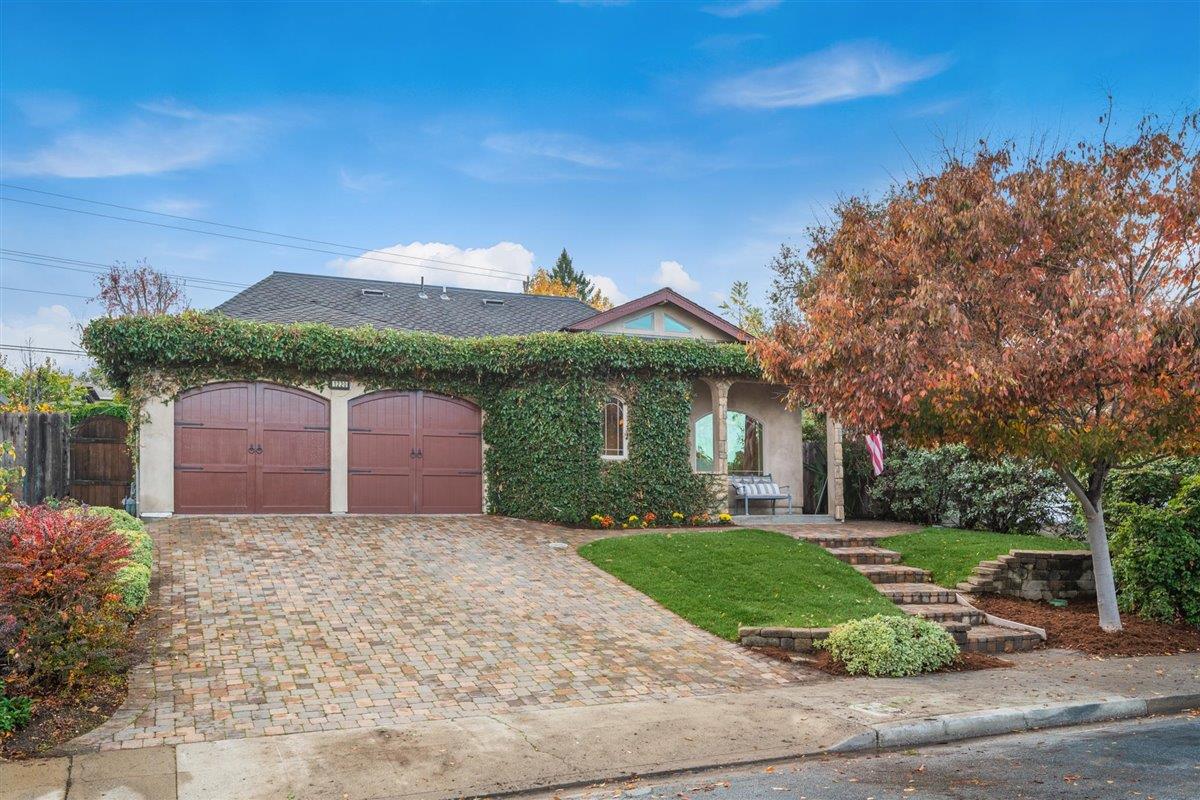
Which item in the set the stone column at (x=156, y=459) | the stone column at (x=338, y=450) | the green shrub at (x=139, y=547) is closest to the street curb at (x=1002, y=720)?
the green shrub at (x=139, y=547)

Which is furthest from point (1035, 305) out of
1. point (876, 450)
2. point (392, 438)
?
point (392, 438)

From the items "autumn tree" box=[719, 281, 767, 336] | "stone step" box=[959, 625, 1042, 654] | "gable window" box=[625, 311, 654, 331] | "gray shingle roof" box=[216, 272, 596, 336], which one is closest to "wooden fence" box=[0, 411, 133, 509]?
"gray shingle roof" box=[216, 272, 596, 336]

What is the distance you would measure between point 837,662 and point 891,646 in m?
0.54

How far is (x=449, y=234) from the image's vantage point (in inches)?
960

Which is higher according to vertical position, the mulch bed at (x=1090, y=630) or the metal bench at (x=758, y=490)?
the metal bench at (x=758, y=490)

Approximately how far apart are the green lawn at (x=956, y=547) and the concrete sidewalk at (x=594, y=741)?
4060mm

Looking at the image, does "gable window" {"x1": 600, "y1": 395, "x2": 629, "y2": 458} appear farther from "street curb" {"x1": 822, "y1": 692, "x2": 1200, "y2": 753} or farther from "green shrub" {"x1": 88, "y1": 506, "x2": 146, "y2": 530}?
"street curb" {"x1": 822, "y1": 692, "x2": 1200, "y2": 753}

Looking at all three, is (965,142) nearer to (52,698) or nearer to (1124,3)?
(1124,3)

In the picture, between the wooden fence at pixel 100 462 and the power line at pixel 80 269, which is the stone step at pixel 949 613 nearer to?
the wooden fence at pixel 100 462

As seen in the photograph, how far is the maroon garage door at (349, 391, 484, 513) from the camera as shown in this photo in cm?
1595

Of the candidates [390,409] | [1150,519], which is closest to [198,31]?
[390,409]

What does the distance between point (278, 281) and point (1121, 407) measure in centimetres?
1683

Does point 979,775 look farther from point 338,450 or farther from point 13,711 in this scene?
point 338,450

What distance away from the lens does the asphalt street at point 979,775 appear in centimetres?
513
